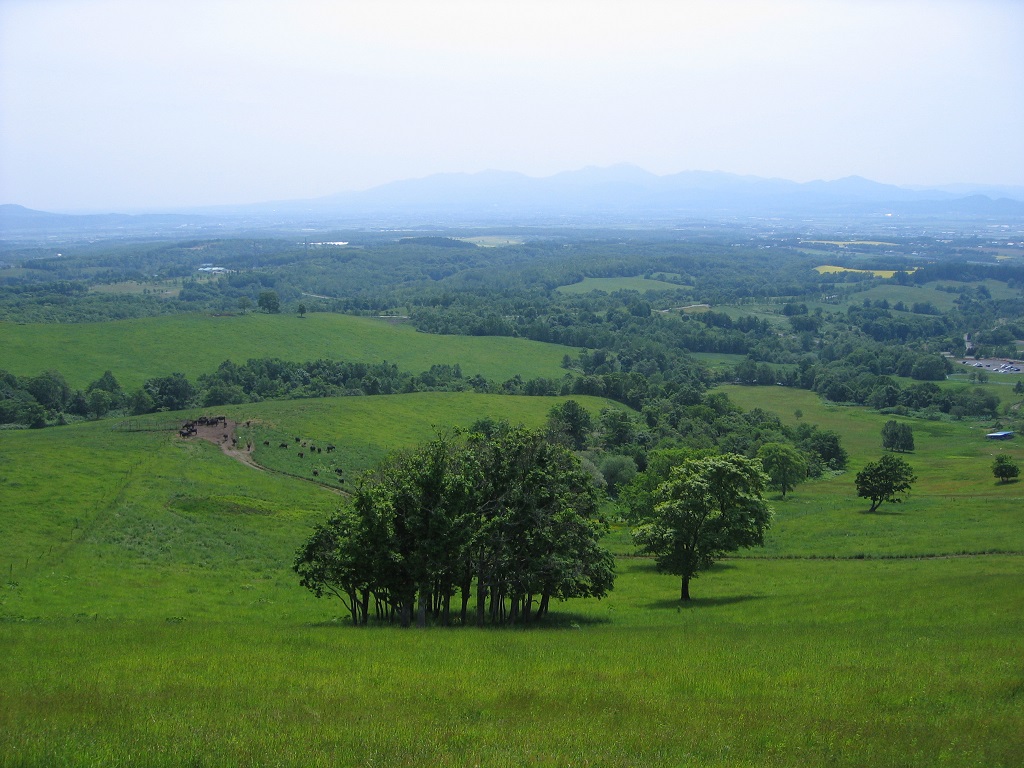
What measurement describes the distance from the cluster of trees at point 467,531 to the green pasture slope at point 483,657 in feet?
7.16

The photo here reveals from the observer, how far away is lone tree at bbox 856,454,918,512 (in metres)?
63.1

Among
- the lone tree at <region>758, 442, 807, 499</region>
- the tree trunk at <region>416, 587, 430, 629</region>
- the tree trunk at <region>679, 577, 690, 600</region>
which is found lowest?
the lone tree at <region>758, 442, 807, 499</region>

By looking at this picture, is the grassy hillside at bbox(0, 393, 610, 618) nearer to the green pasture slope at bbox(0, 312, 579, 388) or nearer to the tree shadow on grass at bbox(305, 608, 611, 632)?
the tree shadow on grass at bbox(305, 608, 611, 632)

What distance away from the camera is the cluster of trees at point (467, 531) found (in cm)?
2817

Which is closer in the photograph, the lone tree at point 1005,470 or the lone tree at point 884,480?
the lone tree at point 884,480

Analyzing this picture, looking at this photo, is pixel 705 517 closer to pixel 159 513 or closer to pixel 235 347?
pixel 159 513

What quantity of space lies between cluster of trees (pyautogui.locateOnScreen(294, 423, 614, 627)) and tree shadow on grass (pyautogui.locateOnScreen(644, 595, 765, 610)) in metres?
7.39

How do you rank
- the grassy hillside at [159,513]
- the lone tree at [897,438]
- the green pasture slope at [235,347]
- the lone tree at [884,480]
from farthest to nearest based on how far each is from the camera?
1. the green pasture slope at [235,347]
2. the lone tree at [897,438]
3. the lone tree at [884,480]
4. the grassy hillside at [159,513]

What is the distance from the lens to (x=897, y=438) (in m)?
107

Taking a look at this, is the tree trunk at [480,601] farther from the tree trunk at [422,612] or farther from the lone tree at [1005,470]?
the lone tree at [1005,470]

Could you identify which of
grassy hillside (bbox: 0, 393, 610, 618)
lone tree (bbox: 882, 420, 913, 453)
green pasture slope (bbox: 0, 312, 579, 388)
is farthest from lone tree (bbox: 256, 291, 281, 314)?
lone tree (bbox: 882, 420, 913, 453)

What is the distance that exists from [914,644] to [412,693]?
49.1ft

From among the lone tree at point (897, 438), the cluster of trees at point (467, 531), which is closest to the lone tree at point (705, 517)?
the cluster of trees at point (467, 531)

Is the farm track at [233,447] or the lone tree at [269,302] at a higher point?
the lone tree at [269,302]
